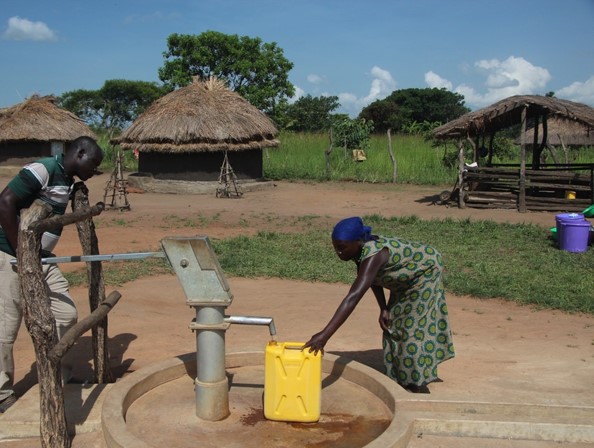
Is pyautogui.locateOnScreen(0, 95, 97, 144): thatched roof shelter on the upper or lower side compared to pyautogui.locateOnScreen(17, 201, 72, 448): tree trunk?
upper

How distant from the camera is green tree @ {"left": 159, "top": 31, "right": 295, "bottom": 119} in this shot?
2953cm

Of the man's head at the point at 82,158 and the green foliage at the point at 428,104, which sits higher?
the green foliage at the point at 428,104

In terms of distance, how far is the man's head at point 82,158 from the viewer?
10.9 ft

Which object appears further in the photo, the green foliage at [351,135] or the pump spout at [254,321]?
the green foliage at [351,135]

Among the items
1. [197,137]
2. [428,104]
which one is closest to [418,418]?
[197,137]

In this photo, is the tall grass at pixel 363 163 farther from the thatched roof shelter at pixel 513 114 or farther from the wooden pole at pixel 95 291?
the wooden pole at pixel 95 291

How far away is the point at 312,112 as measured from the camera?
37.0 meters

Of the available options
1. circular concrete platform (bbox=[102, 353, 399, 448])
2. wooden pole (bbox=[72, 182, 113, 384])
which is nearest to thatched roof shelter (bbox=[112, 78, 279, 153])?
wooden pole (bbox=[72, 182, 113, 384])

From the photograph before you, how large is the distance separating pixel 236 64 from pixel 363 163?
11.0 meters

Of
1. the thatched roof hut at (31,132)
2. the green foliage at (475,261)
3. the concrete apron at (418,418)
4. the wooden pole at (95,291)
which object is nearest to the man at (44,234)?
the wooden pole at (95,291)

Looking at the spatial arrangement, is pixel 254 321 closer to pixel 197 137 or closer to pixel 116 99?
pixel 197 137

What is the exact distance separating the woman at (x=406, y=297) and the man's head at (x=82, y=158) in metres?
1.33

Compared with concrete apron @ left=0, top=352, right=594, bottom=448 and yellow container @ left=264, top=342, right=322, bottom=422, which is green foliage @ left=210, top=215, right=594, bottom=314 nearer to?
concrete apron @ left=0, top=352, right=594, bottom=448

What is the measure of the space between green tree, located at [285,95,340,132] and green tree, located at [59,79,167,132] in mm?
9242
